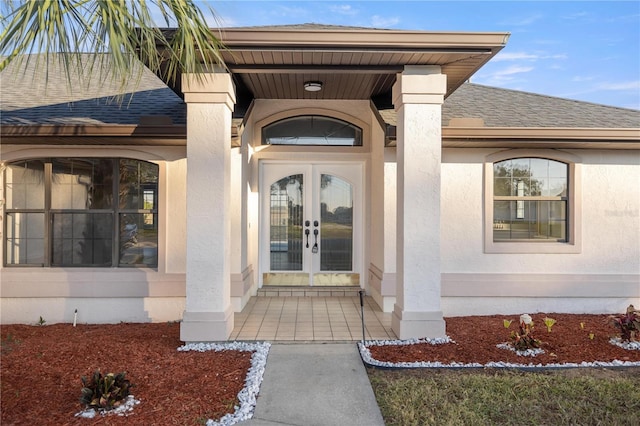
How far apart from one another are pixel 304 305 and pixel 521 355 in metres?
3.31

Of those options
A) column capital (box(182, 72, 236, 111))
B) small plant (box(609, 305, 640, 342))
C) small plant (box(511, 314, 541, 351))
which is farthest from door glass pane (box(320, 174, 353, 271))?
small plant (box(609, 305, 640, 342))

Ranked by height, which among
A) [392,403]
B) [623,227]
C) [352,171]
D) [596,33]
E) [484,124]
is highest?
[596,33]

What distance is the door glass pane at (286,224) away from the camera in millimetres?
7660

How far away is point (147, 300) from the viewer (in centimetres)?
623

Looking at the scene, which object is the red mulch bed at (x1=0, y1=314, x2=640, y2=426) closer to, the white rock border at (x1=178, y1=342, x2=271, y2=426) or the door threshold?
the white rock border at (x1=178, y1=342, x2=271, y2=426)

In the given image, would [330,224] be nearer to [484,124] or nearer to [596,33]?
[484,124]

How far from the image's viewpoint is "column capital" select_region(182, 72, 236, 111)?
16.1 feet

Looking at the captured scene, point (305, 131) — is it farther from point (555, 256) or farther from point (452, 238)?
point (555, 256)

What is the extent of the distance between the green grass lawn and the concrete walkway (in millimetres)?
182

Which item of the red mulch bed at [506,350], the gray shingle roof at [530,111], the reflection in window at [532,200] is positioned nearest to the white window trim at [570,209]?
the reflection in window at [532,200]

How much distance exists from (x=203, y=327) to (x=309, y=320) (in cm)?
157

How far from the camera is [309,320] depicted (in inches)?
229

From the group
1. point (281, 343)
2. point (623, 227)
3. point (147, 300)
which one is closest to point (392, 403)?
point (281, 343)

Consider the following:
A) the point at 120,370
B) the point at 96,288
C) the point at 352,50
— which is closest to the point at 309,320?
the point at 120,370
